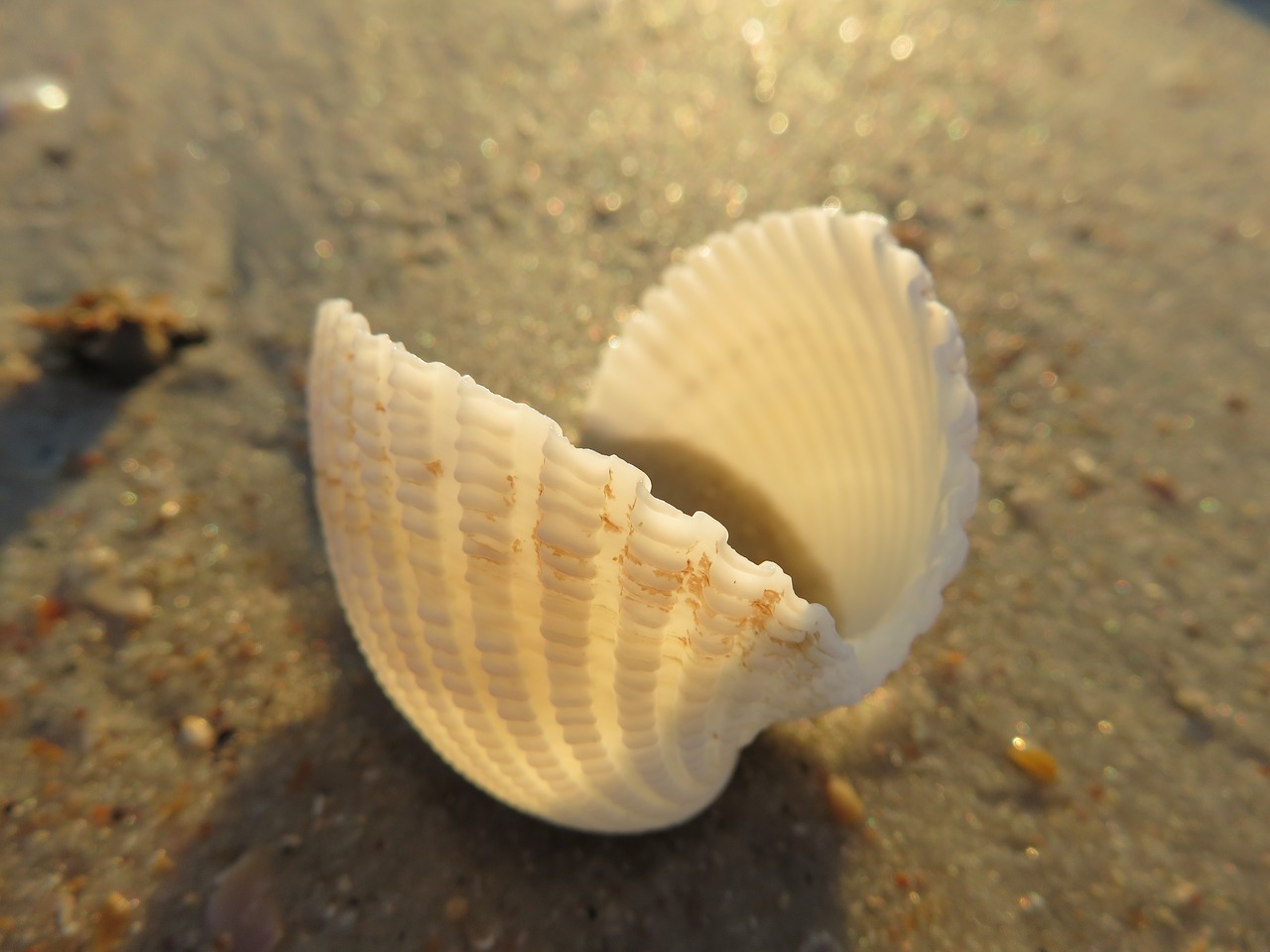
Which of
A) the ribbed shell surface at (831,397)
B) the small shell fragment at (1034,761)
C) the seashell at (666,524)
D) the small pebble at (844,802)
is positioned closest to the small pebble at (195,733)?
the seashell at (666,524)

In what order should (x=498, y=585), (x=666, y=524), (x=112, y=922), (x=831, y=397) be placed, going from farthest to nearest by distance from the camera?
(x=831, y=397) < (x=112, y=922) < (x=498, y=585) < (x=666, y=524)

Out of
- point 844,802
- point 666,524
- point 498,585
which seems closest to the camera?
point 666,524

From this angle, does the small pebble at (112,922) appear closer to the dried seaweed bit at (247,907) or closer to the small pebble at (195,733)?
the dried seaweed bit at (247,907)

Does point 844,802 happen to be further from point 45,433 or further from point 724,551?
point 45,433

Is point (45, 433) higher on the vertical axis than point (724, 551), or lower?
lower

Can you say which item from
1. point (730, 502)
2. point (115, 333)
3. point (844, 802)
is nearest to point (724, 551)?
point (730, 502)

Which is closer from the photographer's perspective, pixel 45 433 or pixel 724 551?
pixel 724 551

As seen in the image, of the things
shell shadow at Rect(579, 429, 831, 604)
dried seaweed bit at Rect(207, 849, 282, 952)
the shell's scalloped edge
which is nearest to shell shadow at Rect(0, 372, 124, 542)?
dried seaweed bit at Rect(207, 849, 282, 952)

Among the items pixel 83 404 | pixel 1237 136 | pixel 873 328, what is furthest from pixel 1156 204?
pixel 83 404
